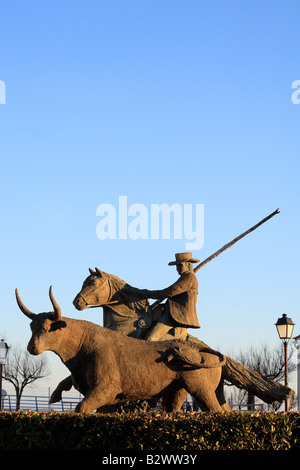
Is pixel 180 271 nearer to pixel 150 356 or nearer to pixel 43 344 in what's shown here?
pixel 150 356

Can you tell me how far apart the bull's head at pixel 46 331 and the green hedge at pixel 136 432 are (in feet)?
4.14

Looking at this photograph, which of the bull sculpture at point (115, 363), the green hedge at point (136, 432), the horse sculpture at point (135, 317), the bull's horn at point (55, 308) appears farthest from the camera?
the horse sculpture at point (135, 317)

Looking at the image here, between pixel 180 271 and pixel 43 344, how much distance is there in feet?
10.4

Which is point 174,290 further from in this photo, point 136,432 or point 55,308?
point 136,432

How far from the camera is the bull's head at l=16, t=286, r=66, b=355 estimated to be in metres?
9.60

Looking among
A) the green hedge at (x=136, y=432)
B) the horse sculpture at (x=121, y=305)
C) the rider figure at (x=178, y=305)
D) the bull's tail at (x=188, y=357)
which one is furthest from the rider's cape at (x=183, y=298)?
the green hedge at (x=136, y=432)

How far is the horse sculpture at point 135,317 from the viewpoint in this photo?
421 inches

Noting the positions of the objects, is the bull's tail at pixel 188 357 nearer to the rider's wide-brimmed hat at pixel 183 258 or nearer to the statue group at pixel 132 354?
the statue group at pixel 132 354

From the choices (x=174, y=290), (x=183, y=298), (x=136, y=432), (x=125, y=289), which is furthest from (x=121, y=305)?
(x=136, y=432)

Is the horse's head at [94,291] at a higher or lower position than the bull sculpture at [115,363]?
higher

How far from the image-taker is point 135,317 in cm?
1126

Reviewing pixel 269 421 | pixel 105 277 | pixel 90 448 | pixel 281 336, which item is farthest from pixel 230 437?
pixel 281 336

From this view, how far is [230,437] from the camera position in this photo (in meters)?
8.36
